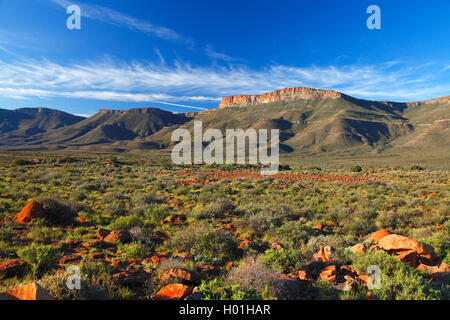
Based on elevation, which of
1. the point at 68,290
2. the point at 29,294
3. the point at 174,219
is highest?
the point at 29,294

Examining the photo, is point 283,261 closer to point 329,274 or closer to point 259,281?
point 329,274

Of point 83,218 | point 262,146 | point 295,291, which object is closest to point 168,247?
point 295,291

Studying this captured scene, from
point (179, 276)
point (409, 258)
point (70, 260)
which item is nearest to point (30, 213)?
point (70, 260)

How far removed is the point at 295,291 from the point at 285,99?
6693 inches

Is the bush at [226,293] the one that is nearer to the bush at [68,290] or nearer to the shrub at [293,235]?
the bush at [68,290]

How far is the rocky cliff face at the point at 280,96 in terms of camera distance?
485ft

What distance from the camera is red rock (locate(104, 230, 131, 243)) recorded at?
5379 millimetres

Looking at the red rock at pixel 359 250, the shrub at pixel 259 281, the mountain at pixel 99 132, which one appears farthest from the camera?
the mountain at pixel 99 132

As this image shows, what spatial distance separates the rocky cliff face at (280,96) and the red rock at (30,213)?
524 feet

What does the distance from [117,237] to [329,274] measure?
494 cm

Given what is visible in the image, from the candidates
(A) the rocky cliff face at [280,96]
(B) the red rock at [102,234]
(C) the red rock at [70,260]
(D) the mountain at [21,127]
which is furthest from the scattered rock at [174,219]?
(D) the mountain at [21,127]

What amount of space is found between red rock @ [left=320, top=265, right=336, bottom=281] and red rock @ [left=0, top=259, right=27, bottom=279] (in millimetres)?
5277

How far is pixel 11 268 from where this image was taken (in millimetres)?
3578

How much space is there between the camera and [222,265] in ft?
14.2
